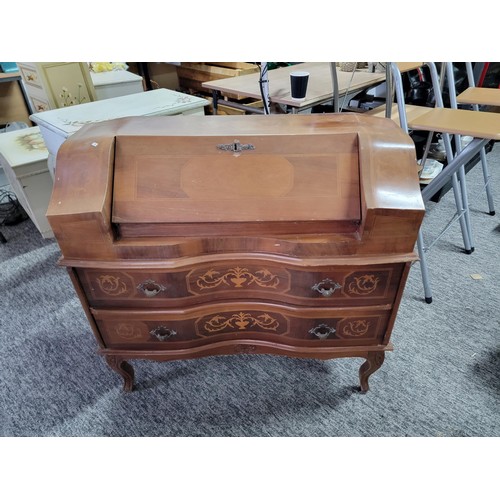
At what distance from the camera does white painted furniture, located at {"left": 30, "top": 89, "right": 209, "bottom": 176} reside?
1880 millimetres

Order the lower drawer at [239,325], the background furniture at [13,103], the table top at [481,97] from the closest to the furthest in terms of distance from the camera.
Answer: the lower drawer at [239,325], the table top at [481,97], the background furniture at [13,103]

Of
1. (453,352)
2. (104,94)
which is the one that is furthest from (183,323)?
(104,94)

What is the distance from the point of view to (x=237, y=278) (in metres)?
1.18

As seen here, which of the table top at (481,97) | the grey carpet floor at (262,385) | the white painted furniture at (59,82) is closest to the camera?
the grey carpet floor at (262,385)

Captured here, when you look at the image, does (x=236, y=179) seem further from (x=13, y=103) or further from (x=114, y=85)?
(x=13, y=103)

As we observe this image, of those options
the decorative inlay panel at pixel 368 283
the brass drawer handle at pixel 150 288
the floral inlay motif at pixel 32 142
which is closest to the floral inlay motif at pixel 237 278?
the brass drawer handle at pixel 150 288

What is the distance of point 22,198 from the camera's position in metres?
2.52

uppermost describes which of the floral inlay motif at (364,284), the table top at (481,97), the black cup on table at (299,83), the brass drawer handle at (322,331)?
the black cup on table at (299,83)

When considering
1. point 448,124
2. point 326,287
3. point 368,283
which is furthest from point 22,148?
point 448,124

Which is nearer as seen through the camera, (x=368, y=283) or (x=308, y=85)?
(x=368, y=283)

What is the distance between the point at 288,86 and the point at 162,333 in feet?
5.46

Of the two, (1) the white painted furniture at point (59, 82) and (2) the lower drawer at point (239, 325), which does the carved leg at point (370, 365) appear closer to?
(2) the lower drawer at point (239, 325)

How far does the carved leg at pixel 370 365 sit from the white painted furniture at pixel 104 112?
5.44 ft

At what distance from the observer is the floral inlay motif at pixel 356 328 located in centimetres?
126
